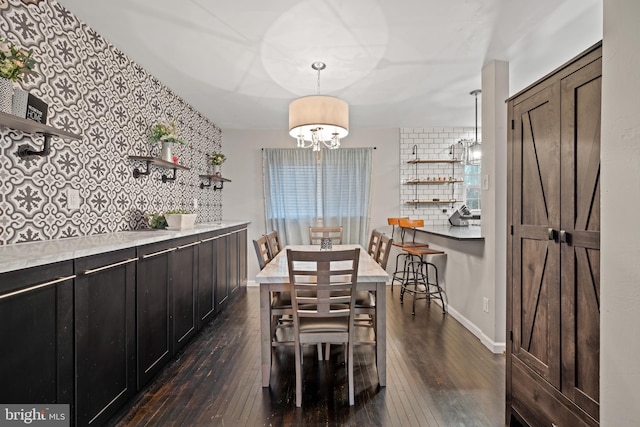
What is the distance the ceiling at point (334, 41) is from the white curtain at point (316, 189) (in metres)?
1.37

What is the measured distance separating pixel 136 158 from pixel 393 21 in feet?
7.57

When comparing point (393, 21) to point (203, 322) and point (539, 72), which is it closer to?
point (539, 72)

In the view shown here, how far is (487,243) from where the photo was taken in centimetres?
284

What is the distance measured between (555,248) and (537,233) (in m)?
0.13

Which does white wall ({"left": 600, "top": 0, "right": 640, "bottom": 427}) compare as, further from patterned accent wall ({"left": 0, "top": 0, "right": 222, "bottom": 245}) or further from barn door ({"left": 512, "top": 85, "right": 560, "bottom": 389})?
patterned accent wall ({"left": 0, "top": 0, "right": 222, "bottom": 245})

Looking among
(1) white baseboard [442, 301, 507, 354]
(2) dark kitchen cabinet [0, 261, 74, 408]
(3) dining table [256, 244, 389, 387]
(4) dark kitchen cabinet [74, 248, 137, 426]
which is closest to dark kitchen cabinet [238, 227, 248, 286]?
(3) dining table [256, 244, 389, 387]

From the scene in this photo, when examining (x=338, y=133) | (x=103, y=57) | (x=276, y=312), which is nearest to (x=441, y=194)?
(x=338, y=133)

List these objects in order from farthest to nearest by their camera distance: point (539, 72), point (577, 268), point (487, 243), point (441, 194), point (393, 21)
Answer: point (441, 194), point (539, 72), point (487, 243), point (393, 21), point (577, 268)

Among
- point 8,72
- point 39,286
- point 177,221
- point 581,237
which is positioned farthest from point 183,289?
point 581,237

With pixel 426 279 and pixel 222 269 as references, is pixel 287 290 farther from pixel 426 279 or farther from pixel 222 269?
pixel 426 279

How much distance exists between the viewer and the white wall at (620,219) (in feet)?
3.34

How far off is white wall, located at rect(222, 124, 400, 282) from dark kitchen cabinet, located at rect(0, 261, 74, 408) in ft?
11.9

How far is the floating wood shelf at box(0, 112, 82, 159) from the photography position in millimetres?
1450

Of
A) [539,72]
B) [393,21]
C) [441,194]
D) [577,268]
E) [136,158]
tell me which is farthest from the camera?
[441,194]
